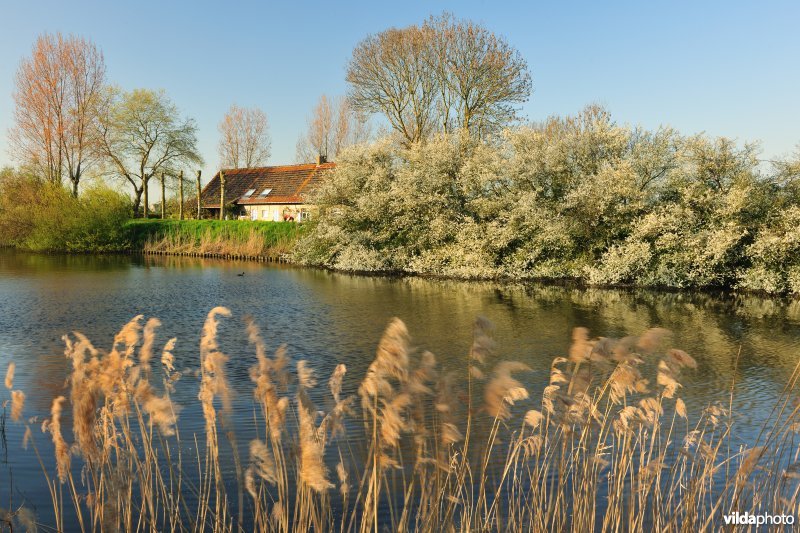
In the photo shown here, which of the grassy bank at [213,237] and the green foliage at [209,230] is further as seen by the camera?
the green foliage at [209,230]

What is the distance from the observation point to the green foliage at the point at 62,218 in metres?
42.9

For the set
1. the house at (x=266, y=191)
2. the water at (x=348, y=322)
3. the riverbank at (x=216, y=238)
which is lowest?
the water at (x=348, y=322)

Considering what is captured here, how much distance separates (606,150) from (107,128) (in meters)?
41.4

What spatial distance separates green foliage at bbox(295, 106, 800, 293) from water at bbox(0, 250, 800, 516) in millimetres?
1737

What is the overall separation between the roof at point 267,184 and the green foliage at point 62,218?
9.72 m

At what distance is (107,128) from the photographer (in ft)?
176

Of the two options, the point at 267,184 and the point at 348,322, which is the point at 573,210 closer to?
the point at 348,322

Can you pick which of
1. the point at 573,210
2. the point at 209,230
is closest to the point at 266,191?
the point at 209,230

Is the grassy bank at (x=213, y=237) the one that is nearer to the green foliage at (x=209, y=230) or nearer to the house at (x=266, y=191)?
the green foliage at (x=209, y=230)

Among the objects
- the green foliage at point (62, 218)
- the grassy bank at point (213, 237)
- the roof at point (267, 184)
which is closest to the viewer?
the grassy bank at point (213, 237)

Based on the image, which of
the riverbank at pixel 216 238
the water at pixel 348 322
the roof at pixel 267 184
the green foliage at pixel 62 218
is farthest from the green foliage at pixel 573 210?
the green foliage at pixel 62 218

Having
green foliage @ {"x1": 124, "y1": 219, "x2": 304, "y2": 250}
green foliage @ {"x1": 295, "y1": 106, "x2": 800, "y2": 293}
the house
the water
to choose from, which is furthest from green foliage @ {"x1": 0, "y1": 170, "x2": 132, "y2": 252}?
green foliage @ {"x1": 295, "y1": 106, "x2": 800, "y2": 293}

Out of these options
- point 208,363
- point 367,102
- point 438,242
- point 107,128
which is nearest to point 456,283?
point 438,242

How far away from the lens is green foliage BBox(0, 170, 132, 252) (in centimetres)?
4288
